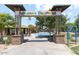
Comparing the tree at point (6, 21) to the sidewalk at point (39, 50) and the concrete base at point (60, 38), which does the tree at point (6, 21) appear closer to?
the concrete base at point (60, 38)

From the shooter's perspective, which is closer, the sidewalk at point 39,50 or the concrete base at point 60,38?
the sidewalk at point 39,50

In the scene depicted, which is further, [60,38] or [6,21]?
[6,21]

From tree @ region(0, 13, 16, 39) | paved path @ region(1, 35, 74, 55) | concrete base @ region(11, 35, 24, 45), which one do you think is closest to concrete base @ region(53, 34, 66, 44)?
concrete base @ region(11, 35, 24, 45)

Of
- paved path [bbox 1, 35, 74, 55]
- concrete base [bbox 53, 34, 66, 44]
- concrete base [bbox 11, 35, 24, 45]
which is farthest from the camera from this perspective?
concrete base [bbox 53, 34, 66, 44]

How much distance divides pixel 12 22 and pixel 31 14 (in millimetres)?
3505

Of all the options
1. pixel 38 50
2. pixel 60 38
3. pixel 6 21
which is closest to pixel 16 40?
pixel 6 21

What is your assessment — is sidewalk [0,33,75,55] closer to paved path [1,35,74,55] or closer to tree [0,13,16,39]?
paved path [1,35,74,55]

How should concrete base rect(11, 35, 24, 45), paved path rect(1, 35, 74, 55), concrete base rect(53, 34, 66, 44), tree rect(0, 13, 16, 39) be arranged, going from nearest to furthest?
paved path rect(1, 35, 74, 55)
concrete base rect(11, 35, 24, 45)
concrete base rect(53, 34, 66, 44)
tree rect(0, 13, 16, 39)

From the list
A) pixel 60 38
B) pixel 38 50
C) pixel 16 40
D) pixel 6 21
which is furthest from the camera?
pixel 6 21

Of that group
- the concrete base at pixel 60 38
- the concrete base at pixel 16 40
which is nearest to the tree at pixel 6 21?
the concrete base at pixel 16 40

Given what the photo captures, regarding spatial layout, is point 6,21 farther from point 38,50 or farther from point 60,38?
point 38,50

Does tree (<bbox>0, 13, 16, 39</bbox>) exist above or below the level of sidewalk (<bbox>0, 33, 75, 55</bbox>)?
above
